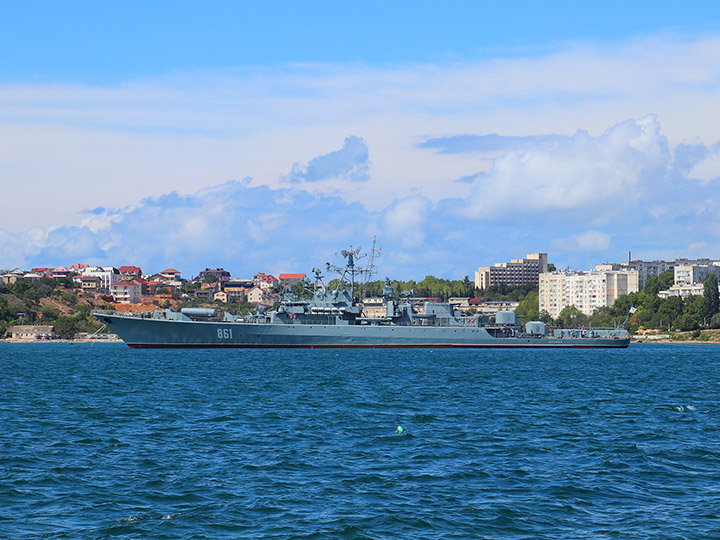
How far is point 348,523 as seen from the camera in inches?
650

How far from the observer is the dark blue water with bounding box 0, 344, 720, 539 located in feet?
54.3

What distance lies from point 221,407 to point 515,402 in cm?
1309

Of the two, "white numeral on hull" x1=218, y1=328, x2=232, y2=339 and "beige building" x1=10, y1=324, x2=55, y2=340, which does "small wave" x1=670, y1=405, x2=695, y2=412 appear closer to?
"white numeral on hull" x1=218, y1=328, x2=232, y2=339

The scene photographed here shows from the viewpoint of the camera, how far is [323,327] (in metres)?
90.9

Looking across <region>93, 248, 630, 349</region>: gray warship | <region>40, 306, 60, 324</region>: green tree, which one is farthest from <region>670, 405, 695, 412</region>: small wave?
<region>40, 306, 60, 324</region>: green tree

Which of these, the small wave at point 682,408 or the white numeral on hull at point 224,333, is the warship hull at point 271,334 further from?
the small wave at point 682,408

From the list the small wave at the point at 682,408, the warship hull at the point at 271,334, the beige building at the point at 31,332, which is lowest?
the beige building at the point at 31,332

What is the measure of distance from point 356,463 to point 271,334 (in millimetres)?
67976

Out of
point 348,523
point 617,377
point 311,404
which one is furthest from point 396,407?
point 617,377

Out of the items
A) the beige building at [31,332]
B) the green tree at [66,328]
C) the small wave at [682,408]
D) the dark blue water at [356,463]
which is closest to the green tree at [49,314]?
the green tree at [66,328]

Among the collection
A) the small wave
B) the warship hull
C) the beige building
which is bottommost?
the beige building

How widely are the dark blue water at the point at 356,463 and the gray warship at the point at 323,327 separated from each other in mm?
44033

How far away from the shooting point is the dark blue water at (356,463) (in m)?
16.5

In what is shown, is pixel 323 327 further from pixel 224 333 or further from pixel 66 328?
pixel 66 328
